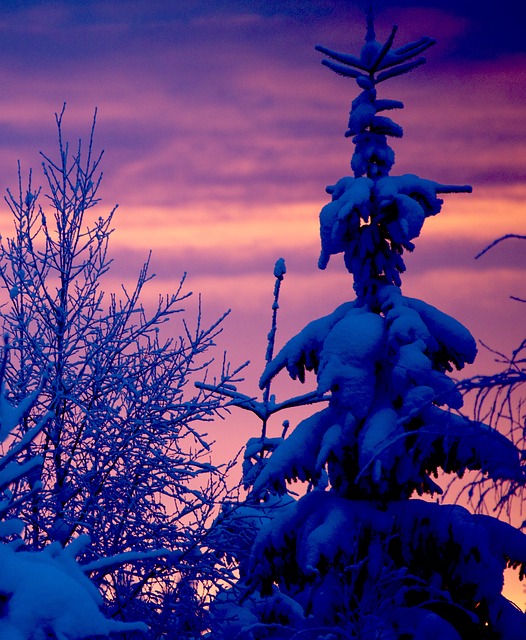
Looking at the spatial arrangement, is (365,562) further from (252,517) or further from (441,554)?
(252,517)

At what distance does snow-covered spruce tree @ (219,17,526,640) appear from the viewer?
11531 mm

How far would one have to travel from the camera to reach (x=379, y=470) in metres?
11.1

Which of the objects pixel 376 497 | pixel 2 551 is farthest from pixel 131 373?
pixel 2 551

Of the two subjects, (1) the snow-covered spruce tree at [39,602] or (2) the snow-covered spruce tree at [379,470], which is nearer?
(1) the snow-covered spruce tree at [39,602]

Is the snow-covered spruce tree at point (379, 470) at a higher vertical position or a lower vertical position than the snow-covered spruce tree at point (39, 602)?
higher

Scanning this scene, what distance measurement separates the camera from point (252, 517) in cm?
1416

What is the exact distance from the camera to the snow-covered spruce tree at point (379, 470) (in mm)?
11531

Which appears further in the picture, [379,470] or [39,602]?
[379,470]

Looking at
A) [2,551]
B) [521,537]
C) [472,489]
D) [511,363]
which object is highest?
[521,537]

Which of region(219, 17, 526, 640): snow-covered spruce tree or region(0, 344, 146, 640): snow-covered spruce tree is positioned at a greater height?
region(219, 17, 526, 640): snow-covered spruce tree

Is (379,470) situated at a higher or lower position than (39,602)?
higher

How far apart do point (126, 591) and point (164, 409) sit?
256cm

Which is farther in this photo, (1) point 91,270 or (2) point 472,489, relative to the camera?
(1) point 91,270

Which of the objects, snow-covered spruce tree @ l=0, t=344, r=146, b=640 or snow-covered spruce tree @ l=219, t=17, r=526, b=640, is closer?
snow-covered spruce tree @ l=0, t=344, r=146, b=640
